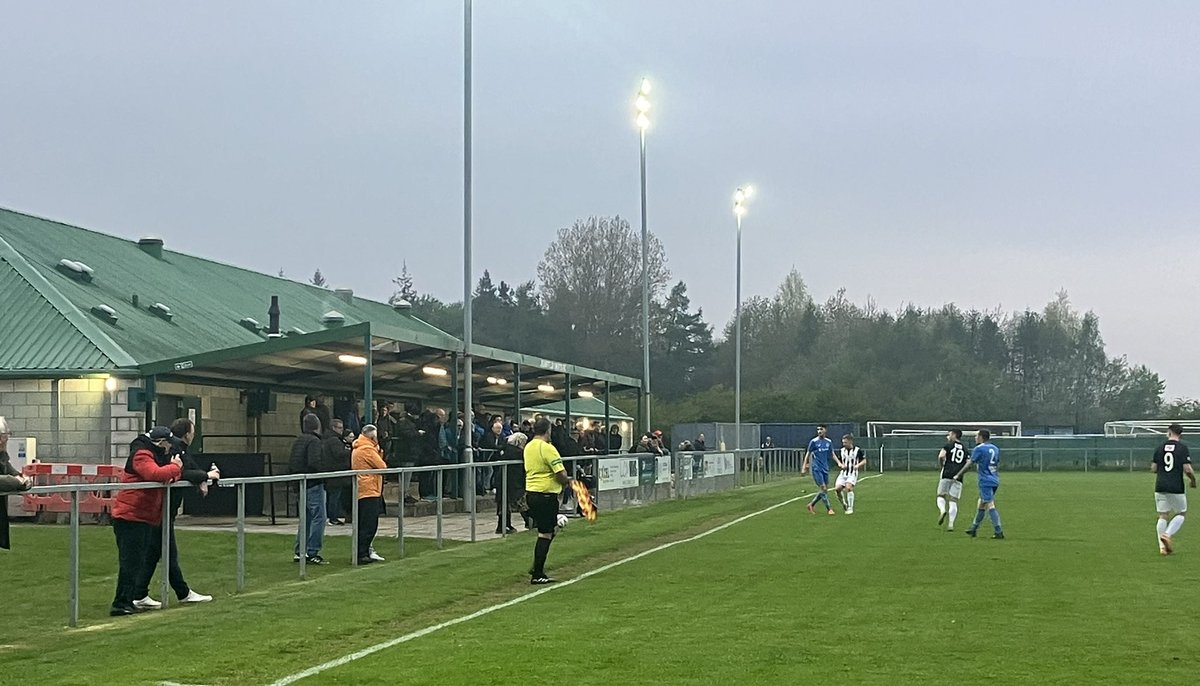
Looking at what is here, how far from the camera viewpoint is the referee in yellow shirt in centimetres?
1695

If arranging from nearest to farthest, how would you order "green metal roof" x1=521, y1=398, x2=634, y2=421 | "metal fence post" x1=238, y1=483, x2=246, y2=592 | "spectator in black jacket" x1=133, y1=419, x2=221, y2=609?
1. "spectator in black jacket" x1=133, y1=419, x2=221, y2=609
2. "metal fence post" x1=238, y1=483, x2=246, y2=592
3. "green metal roof" x1=521, y1=398, x2=634, y2=421

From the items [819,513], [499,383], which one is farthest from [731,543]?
[499,383]

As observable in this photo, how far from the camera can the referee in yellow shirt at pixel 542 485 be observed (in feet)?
55.6

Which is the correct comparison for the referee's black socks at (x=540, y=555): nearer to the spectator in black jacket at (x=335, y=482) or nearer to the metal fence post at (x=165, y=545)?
the spectator in black jacket at (x=335, y=482)

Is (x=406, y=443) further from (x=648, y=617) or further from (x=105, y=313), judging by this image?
(x=648, y=617)

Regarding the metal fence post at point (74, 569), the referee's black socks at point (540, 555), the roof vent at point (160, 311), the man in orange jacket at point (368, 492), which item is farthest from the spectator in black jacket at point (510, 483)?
the roof vent at point (160, 311)

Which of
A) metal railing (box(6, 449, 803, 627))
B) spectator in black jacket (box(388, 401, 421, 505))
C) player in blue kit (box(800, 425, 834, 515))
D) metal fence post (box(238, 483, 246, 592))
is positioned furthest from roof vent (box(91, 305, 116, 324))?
metal fence post (box(238, 483, 246, 592))

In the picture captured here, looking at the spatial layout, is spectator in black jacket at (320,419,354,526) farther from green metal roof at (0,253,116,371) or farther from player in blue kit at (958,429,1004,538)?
player in blue kit at (958,429,1004,538)

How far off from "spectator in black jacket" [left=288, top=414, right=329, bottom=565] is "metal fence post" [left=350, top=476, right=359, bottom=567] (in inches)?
14.7

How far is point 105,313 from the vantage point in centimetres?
3139

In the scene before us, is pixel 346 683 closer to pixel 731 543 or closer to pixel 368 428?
pixel 368 428

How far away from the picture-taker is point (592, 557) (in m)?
20.9

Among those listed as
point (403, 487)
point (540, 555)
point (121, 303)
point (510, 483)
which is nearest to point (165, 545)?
point (540, 555)

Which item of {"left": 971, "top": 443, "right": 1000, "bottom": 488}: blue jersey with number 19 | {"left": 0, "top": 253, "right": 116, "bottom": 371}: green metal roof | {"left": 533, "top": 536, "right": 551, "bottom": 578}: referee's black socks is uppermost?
{"left": 0, "top": 253, "right": 116, "bottom": 371}: green metal roof
